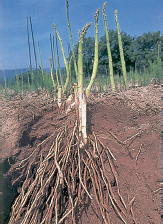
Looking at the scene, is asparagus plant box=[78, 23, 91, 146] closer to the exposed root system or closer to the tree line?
the exposed root system

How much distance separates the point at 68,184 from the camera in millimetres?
1227

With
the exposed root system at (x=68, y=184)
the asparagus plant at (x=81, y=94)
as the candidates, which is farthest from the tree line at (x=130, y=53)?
the exposed root system at (x=68, y=184)

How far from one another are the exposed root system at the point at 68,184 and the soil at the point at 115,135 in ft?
0.18

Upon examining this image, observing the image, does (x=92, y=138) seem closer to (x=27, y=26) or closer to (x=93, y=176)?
(x=93, y=176)

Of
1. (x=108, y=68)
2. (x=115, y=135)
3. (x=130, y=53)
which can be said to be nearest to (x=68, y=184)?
(x=115, y=135)

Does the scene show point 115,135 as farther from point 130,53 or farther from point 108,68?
point 130,53

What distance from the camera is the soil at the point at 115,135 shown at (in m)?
1.32

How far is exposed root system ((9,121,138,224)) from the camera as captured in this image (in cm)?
121

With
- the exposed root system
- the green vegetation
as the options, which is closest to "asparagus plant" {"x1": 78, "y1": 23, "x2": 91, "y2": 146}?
the exposed root system

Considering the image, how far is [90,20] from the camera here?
1347mm

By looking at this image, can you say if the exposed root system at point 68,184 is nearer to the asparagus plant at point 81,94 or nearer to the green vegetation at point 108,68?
the asparagus plant at point 81,94

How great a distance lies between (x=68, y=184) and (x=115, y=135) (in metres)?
0.40

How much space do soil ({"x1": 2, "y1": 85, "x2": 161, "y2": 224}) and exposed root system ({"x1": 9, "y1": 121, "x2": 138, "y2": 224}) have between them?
2.1 inches

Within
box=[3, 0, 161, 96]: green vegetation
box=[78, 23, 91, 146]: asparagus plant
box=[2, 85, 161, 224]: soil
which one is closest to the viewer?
box=[78, 23, 91, 146]: asparagus plant
